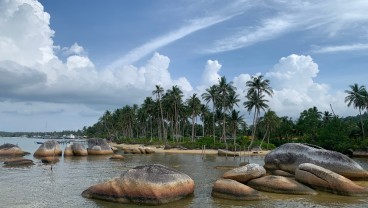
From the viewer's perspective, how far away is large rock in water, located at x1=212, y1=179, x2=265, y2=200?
76.2ft

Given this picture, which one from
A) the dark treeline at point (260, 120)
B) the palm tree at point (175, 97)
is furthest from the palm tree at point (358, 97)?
the palm tree at point (175, 97)

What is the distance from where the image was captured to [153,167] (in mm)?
23047

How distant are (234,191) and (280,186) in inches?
155

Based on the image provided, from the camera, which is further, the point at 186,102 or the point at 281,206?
the point at 186,102

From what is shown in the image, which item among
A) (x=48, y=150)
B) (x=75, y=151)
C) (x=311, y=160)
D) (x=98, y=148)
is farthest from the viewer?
(x=98, y=148)

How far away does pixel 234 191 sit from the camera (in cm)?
2355

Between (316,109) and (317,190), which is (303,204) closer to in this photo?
(317,190)

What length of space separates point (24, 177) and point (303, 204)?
2628 centimetres

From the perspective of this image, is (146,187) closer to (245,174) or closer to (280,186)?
(245,174)

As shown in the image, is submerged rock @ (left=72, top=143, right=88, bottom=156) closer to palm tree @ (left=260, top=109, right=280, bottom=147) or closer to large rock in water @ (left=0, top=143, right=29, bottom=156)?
large rock in water @ (left=0, top=143, right=29, bottom=156)

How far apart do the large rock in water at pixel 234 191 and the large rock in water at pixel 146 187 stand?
2453 millimetres

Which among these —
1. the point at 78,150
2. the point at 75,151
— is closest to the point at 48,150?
the point at 75,151

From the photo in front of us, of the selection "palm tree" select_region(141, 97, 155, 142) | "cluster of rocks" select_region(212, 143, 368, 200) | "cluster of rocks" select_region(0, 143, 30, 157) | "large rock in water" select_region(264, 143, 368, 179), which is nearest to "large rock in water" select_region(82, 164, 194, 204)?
"cluster of rocks" select_region(212, 143, 368, 200)

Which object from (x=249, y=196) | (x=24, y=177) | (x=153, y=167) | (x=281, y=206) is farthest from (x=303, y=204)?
(x=24, y=177)
